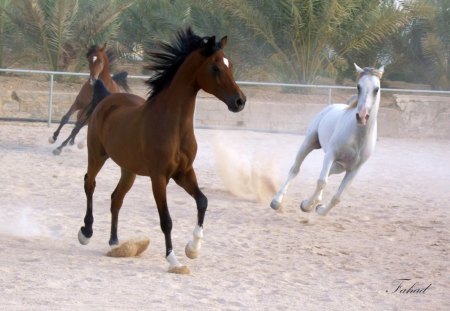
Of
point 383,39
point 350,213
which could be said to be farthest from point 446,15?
point 350,213

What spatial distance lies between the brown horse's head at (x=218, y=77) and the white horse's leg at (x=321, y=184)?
258 centimetres

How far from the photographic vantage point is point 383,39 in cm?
2183

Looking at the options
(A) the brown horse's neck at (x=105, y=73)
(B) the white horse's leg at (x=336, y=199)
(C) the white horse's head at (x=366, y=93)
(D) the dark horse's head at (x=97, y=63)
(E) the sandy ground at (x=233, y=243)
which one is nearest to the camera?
(E) the sandy ground at (x=233, y=243)

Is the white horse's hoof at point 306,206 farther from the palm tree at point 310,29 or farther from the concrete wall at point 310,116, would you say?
the palm tree at point 310,29

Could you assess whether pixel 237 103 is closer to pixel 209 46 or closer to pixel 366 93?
pixel 209 46

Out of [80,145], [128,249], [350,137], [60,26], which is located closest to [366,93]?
[350,137]

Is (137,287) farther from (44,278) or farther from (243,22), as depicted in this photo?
(243,22)

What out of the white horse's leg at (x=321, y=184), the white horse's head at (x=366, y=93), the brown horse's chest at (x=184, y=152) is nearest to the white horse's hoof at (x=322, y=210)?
the white horse's leg at (x=321, y=184)

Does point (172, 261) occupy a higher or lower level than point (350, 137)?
lower

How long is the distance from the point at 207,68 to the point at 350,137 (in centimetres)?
266

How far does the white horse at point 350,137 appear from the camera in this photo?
8.23m

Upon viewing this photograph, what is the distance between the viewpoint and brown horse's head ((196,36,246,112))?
245 inches

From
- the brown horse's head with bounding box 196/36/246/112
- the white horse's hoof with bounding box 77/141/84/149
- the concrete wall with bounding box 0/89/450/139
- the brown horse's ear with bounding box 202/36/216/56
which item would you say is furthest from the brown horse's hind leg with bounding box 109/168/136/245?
the concrete wall with bounding box 0/89/450/139

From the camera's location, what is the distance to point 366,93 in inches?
322
